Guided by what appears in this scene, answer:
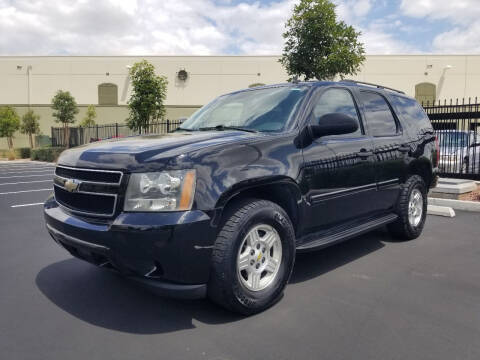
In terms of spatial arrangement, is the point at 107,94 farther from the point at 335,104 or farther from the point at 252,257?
the point at 252,257

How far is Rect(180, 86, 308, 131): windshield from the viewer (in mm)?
3562

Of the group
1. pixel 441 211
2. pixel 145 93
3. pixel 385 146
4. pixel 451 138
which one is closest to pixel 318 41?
pixel 451 138

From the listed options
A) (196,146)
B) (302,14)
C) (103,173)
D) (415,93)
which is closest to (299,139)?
(196,146)

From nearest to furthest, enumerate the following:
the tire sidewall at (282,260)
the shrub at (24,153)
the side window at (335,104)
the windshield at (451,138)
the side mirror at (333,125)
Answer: the tire sidewall at (282,260) → the side mirror at (333,125) → the side window at (335,104) → the windshield at (451,138) → the shrub at (24,153)

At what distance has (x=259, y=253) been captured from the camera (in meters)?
3.04

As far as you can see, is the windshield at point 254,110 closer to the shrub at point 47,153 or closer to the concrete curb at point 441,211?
the concrete curb at point 441,211

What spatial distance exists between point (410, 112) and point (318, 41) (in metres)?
9.77

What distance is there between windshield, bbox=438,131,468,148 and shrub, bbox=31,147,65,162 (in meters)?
20.0

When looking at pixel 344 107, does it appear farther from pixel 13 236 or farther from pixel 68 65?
pixel 68 65

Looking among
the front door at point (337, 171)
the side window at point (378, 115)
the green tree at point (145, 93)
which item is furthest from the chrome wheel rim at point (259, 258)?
the green tree at point (145, 93)

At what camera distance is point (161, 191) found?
2.61 metres

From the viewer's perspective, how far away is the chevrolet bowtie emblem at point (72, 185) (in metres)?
2.96

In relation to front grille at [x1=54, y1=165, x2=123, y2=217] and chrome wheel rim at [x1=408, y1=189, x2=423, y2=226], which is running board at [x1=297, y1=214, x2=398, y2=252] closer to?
chrome wheel rim at [x1=408, y1=189, x2=423, y2=226]

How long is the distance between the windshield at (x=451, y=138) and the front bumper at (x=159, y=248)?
9891mm
